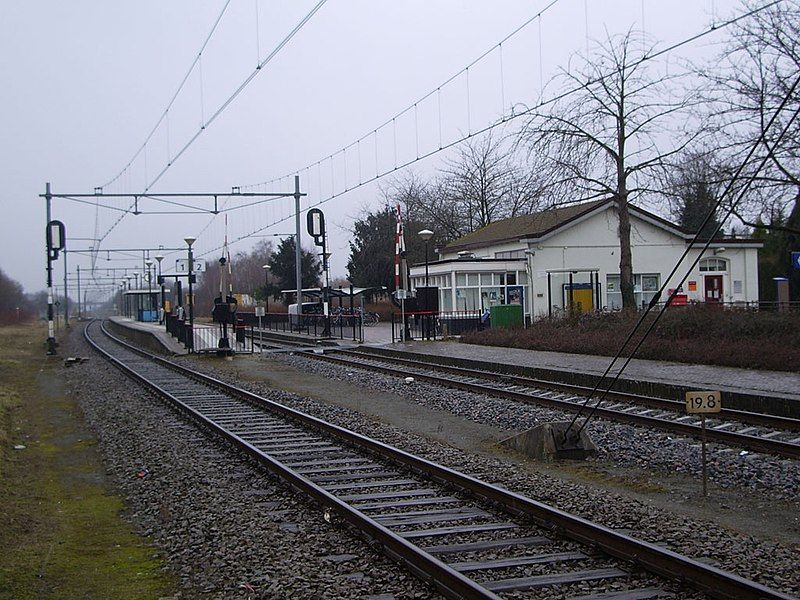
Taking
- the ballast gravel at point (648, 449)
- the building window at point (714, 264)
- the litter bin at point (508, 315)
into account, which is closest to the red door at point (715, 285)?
the building window at point (714, 264)

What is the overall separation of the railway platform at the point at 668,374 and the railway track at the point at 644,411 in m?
1.21

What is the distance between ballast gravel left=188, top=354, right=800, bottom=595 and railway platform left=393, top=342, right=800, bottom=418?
10.4 feet

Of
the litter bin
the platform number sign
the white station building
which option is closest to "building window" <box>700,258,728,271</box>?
the white station building

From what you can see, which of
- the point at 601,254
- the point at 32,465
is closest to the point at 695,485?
the point at 32,465

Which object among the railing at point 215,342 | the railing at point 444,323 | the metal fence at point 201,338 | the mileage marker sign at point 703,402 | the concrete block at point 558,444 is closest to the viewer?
the mileage marker sign at point 703,402

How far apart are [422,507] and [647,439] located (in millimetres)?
5281

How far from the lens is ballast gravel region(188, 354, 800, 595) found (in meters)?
6.86

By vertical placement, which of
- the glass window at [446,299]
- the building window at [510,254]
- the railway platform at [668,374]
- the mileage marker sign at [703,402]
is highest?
the building window at [510,254]

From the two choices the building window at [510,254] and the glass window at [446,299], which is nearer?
the glass window at [446,299]

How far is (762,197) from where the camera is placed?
25.9 metres

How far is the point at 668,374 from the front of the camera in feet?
67.9

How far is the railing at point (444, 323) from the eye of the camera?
39.2 meters

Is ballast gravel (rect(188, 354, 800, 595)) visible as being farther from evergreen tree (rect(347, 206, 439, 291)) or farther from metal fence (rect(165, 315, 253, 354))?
evergreen tree (rect(347, 206, 439, 291))

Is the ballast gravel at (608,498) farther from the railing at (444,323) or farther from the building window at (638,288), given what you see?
the building window at (638,288)
